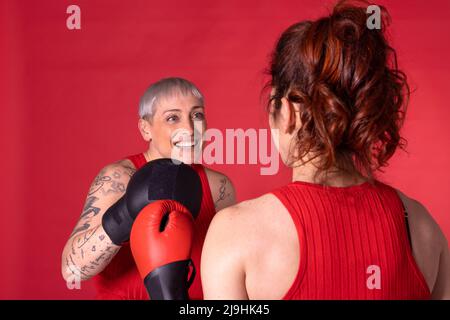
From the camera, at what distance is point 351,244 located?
3.56 feet

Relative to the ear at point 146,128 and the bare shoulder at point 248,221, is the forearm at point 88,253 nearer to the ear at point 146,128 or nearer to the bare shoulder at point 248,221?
the ear at point 146,128

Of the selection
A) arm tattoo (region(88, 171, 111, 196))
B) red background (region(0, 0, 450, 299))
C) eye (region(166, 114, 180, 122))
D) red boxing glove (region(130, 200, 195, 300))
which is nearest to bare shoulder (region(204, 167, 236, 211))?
eye (region(166, 114, 180, 122))

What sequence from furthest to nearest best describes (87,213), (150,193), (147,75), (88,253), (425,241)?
(147,75), (87,213), (88,253), (150,193), (425,241)

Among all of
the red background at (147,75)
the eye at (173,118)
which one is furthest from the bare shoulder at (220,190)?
the red background at (147,75)

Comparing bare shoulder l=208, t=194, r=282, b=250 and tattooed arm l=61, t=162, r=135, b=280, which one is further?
tattooed arm l=61, t=162, r=135, b=280

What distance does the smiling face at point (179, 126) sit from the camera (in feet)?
6.50

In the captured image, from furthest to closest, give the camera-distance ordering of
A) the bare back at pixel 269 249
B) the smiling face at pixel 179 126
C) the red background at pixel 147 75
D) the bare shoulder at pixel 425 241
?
the red background at pixel 147 75 < the smiling face at pixel 179 126 < the bare shoulder at pixel 425 241 < the bare back at pixel 269 249

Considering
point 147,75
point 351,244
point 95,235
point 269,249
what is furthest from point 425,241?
point 147,75

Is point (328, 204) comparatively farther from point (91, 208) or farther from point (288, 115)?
point (91, 208)

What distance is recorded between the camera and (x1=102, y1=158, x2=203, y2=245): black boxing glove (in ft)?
5.07

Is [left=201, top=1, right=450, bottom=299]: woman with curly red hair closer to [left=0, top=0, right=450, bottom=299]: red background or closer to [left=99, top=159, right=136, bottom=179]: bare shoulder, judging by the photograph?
[left=99, top=159, right=136, bottom=179]: bare shoulder

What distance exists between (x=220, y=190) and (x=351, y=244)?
1.01 metres

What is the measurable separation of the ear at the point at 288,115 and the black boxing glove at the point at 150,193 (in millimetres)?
515
